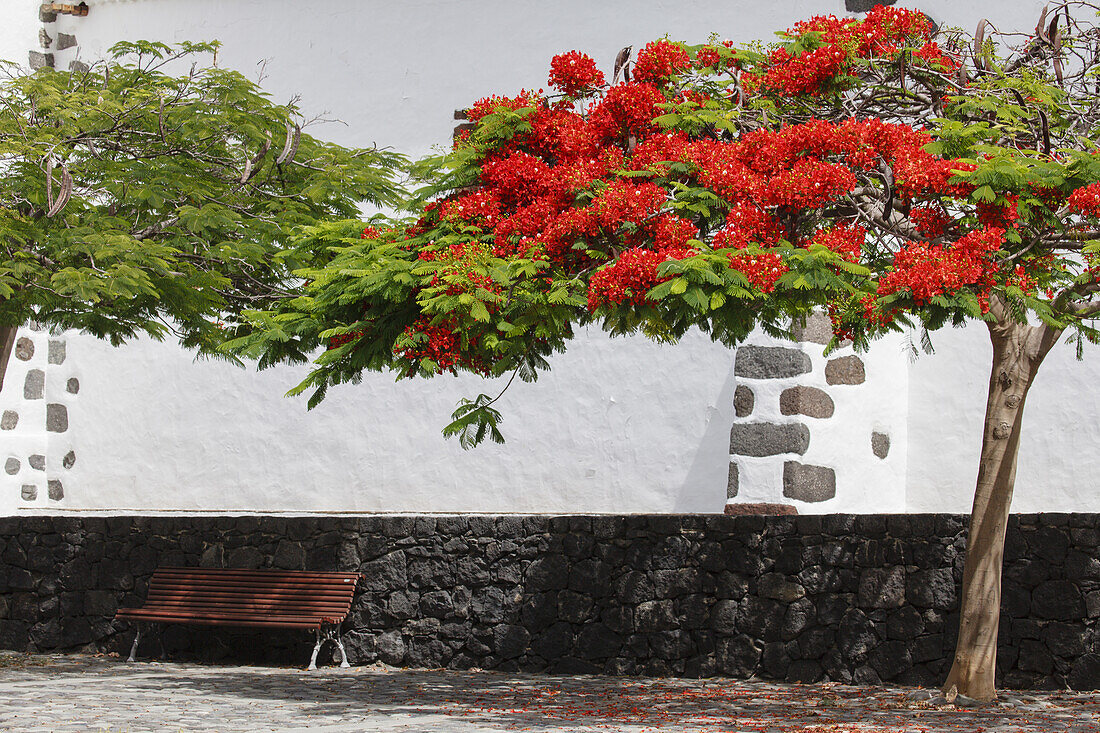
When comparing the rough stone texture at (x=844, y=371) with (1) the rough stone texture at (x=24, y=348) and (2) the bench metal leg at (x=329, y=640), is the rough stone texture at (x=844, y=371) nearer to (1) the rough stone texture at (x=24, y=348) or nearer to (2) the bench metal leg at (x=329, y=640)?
(2) the bench metal leg at (x=329, y=640)

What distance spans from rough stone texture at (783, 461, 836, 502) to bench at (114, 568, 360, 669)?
10.5ft

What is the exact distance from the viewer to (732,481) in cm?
957

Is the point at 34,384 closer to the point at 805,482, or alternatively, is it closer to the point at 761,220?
the point at 805,482

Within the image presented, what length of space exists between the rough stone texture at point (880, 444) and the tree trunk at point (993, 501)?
8.34 ft

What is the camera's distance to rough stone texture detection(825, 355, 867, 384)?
9672 millimetres

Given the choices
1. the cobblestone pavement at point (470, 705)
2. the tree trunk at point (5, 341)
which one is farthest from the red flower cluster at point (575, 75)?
the tree trunk at point (5, 341)

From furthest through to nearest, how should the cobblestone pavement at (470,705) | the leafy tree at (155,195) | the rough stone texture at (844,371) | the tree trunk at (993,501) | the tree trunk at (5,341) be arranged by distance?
the rough stone texture at (844,371), the tree trunk at (5,341), the leafy tree at (155,195), the tree trunk at (993,501), the cobblestone pavement at (470,705)

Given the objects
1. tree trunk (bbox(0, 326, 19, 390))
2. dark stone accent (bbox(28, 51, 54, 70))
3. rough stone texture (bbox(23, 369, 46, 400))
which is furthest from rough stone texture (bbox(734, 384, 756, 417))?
dark stone accent (bbox(28, 51, 54, 70))

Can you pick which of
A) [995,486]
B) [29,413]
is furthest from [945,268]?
[29,413]

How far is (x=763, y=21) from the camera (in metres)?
10.4

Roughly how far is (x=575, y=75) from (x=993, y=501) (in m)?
3.27

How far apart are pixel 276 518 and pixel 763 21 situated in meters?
5.43

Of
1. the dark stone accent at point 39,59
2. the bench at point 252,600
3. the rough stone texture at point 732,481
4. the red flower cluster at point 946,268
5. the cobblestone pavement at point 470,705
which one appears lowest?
the cobblestone pavement at point 470,705

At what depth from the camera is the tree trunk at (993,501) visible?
714 centimetres
